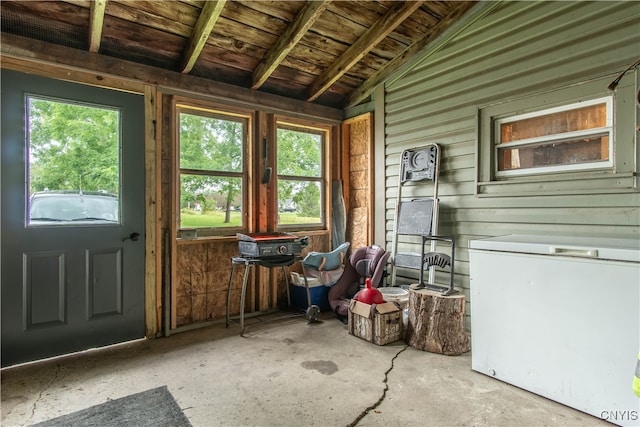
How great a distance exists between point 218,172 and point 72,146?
1293 millimetres

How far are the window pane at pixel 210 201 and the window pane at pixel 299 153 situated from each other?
670mm

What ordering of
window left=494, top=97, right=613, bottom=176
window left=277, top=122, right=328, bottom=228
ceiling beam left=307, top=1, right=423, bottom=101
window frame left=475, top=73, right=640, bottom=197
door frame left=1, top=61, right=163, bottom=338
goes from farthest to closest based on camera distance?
window left=277, top=122, right=328, bottom=228, door frame left=1, top=61, right=163, bottom=338, ceiling beam left=307, top=1, right=423, bottom=101, window left=494, top=97, right=613, bottom=176, window frame left=475, top=73, right=640, bottom=197

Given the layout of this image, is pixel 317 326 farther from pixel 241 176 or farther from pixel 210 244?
pixel 241 176

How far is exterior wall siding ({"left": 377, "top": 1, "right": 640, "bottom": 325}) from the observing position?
2.36m

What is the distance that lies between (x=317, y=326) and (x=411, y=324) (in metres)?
1.01

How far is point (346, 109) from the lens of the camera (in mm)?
4547

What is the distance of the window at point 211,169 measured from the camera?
347 centimetres

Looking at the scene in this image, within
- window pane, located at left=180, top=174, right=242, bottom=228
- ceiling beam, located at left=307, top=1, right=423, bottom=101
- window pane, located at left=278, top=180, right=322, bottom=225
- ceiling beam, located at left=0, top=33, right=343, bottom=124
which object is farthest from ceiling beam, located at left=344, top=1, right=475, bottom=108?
window pane, located at left=180, top=174, right=242, bottom=228

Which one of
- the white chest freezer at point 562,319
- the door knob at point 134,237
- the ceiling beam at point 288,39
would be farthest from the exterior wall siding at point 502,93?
the door knob at point 134,237

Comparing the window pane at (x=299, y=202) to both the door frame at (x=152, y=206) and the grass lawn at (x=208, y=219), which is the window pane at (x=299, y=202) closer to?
the grass lawn at (x=208, y=219)

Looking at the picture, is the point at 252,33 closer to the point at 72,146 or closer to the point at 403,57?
the point at 403,57

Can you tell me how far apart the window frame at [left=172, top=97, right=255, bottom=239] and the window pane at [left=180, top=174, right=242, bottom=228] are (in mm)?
40

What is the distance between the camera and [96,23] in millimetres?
2586

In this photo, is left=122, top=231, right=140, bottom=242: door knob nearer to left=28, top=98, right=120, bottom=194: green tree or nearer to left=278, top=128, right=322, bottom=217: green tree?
left=28, top=98, right=120, bottom=194: green tree
